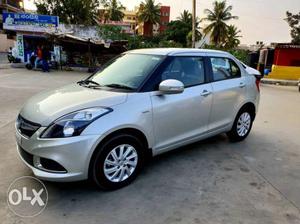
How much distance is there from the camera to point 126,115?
3107 millimetres

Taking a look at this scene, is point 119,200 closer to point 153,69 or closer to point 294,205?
point 153,69

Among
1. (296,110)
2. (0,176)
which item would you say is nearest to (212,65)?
(0,176)

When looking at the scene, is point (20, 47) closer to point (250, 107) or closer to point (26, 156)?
point (250, 107)

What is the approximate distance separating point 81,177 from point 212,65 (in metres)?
2.66

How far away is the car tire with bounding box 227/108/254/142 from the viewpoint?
16.1ft

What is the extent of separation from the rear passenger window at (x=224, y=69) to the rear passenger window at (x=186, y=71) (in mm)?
310

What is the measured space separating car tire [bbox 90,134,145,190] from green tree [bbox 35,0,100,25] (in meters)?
34.6

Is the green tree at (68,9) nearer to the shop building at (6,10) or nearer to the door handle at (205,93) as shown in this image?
the shop building at (6,10)

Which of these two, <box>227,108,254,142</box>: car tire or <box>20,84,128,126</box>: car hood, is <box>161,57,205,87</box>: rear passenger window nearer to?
<box>20,84,128,126</box>: car hood

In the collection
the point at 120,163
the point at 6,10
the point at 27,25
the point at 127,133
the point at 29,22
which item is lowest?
the point at 120,163

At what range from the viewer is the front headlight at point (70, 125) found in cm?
283

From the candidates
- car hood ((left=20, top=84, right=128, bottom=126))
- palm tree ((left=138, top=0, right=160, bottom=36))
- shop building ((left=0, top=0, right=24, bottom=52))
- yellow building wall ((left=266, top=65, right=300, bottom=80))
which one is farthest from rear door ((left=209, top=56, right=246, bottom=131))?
palm tree ((left=138, top=0, right=160, bottom=36))

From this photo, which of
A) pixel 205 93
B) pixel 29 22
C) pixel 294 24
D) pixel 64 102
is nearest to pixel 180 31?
pixel 294 24

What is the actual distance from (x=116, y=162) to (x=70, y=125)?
71cm
